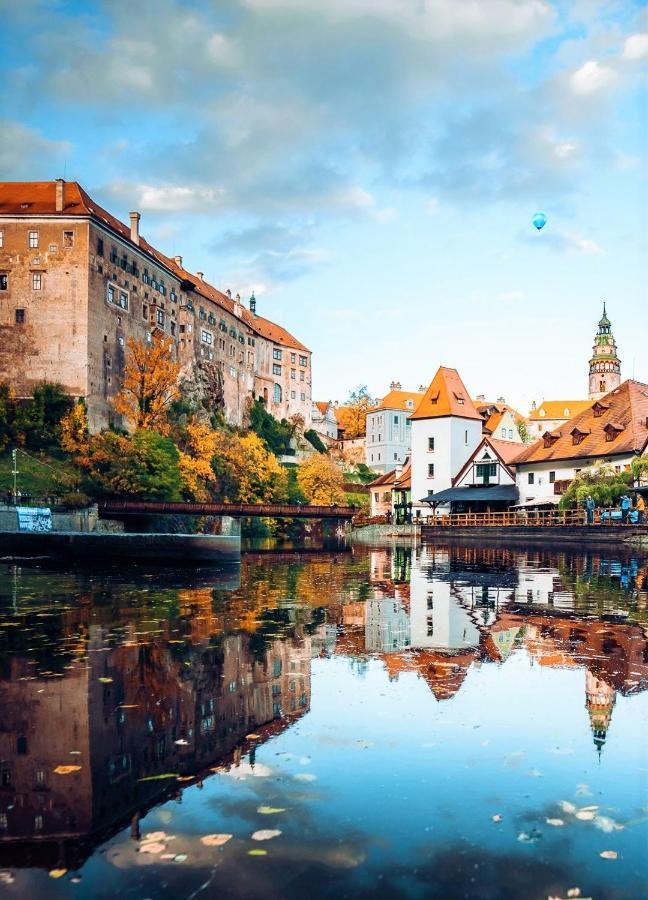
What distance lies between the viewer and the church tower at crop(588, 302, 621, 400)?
6983 inches

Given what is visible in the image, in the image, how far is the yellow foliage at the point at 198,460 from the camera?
2761 inches

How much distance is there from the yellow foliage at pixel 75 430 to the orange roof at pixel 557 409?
110287 mm

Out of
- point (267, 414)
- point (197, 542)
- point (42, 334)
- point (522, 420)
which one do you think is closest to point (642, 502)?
point (197, 542)

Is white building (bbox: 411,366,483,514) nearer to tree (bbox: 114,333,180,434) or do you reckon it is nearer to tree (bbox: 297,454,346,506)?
tree (bbox: 297,454,346,506)

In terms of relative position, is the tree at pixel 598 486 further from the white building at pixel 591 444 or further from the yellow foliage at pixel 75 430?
the yellow foliage at pixel 75 430

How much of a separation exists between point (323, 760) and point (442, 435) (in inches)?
3131

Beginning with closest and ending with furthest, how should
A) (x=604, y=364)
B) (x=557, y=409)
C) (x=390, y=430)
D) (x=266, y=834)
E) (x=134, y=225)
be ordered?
(x=266, y=834) → (x=134, y=225) → (x=390, y=430) → (x=557, y=409) → (x=604, y=364)

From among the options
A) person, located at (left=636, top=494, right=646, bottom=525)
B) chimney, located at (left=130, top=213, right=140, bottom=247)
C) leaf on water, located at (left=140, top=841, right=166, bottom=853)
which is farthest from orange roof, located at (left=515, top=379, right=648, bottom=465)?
leaf on water, located at (left=140, top=841, right=166, bottom=853)

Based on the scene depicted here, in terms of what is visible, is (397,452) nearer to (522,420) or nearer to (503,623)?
(522,420)

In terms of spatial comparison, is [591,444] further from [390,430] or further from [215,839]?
[390,430]

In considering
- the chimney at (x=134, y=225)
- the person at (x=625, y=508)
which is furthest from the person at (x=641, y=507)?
the chimney at (x=134, y=225)

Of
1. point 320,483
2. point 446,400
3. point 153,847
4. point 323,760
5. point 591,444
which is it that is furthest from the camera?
point 320,483

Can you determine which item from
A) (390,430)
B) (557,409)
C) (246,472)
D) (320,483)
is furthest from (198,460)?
(557,409)

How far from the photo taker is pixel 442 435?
85.2 m
